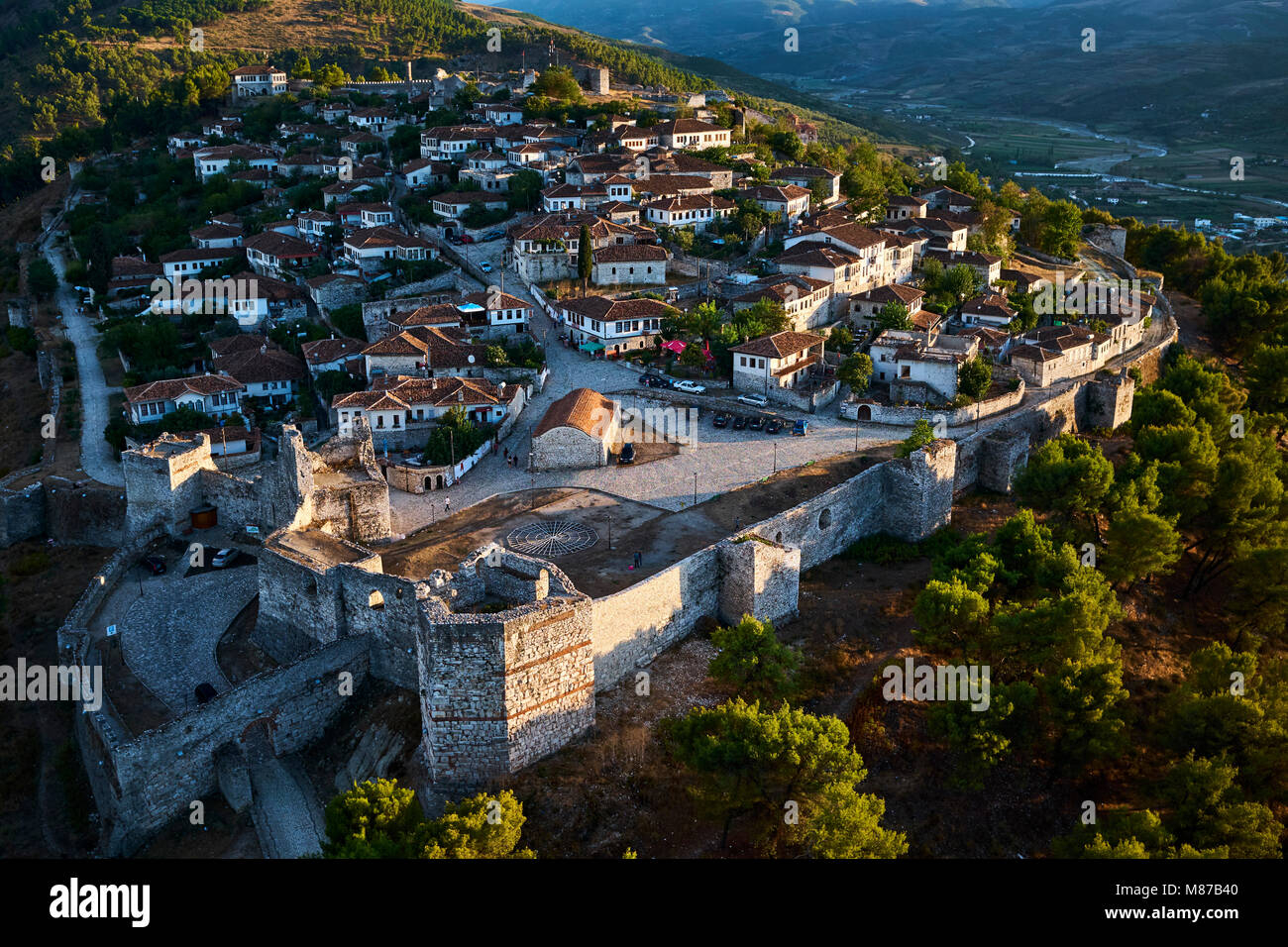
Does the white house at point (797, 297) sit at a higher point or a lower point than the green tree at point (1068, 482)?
higher

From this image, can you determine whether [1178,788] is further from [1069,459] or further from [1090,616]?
[1069,459]

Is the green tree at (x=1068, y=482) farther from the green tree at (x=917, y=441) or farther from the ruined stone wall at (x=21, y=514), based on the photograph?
the ruined stone wall at (x=21, y=514)

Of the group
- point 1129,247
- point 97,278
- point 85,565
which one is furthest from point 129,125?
point 1129,247

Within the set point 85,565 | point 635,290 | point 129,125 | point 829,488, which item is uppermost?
point 129,125

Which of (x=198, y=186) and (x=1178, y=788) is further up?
(x=198, y=186)

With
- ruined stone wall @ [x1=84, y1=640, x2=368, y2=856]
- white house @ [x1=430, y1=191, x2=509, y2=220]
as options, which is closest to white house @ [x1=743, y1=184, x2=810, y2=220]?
white house @ [x1=430, y1=191, x2=509, y2=220]

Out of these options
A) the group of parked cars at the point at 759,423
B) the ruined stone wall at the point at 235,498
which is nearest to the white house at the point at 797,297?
the group of parked cars at the point at 759,423
